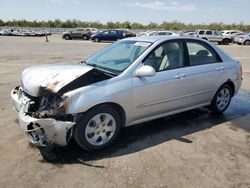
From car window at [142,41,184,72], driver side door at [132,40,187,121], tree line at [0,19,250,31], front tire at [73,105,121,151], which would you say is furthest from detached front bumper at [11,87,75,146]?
tree line at [0,19,250,31]

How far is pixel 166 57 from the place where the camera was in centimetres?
532

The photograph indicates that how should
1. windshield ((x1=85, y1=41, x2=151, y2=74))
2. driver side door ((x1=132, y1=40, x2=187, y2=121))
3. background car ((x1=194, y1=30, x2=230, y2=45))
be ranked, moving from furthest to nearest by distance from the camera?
background car ((x1=194, y1=30, x2=230, y2=45))
windshield ((x1=85, y1=41, x2=151, y2=74))
driver side door ((x1=132, y1=40, x2=187, y2=121))

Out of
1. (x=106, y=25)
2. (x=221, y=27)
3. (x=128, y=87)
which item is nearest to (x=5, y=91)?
(x=128, y=87)

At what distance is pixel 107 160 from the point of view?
4.24m

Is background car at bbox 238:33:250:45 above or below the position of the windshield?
below

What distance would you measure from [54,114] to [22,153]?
2.77 ft

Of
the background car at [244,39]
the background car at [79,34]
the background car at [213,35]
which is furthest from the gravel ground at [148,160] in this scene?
the background car at [79,34]

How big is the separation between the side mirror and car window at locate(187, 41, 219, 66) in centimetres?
127

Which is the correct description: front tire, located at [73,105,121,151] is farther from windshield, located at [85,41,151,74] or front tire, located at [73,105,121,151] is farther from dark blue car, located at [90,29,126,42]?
dark blue car, located at [90,29,126,42]

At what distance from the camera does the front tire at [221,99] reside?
20.7ft

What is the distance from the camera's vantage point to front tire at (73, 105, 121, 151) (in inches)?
165

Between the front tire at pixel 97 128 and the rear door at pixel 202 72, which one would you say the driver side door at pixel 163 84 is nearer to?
the rear door at pixel 202 72

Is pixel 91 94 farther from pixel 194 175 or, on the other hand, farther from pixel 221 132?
pixel 221 132

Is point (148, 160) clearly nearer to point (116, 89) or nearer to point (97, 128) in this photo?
point (97, 128)
